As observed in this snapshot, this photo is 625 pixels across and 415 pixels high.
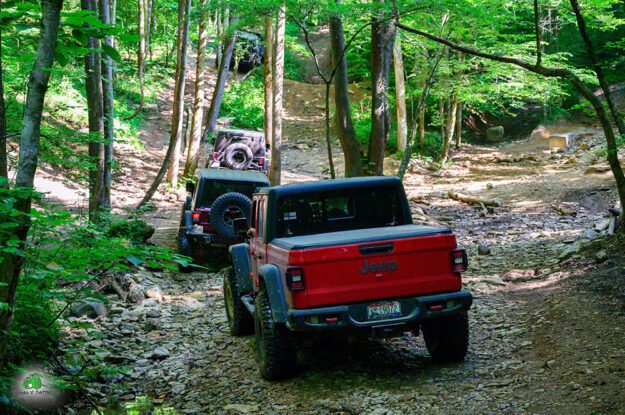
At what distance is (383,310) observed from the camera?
563cm

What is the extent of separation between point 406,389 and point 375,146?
34.8 ft

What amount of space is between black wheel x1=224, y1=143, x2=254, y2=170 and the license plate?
16076mm

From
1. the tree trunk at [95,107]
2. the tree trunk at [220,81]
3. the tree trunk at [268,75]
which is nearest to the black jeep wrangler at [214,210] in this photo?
the tree trunk at [95,107]

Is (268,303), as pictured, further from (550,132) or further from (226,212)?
(550,132)

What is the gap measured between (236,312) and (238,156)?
14.1m

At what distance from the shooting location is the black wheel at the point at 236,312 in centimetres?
804

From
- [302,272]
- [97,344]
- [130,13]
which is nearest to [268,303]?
[302,272]

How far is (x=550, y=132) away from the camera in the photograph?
30.5m

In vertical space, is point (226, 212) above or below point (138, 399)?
above

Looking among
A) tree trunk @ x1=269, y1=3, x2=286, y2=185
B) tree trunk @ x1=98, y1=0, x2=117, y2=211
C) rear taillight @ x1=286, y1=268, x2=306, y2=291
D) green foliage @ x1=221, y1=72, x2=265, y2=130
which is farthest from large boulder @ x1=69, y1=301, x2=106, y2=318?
green foliage @ x1=221, y1=72, x2=265, y2=130

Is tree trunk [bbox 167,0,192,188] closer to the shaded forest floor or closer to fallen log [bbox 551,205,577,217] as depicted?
the shaded forest floor

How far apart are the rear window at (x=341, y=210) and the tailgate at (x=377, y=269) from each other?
1.22 m

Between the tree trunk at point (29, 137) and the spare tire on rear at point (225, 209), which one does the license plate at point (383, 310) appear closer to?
the tree trunk at point (29, 137)
